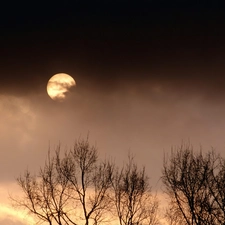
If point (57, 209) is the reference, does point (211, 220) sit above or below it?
above

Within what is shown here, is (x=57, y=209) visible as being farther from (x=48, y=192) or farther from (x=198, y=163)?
(x=198, y=163)

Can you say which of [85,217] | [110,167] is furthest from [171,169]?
[85,217]

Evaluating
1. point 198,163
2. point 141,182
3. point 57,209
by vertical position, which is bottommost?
point 57,209

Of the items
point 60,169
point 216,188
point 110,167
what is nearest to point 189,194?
point 216,188

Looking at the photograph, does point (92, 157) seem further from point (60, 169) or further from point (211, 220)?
point (211, 220)

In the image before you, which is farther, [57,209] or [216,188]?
[216,188]

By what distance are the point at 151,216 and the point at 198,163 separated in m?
5.73

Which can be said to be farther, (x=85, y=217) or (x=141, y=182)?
(x=141, y=182)

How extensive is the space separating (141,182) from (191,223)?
17.0ft

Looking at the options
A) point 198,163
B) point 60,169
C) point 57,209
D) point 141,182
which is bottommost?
point 57,209

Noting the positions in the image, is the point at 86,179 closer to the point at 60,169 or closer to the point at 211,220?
the point at 60,169

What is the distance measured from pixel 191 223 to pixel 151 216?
3149 millimetres

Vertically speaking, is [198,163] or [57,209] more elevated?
[198,163]

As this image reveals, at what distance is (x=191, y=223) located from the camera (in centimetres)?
3822
